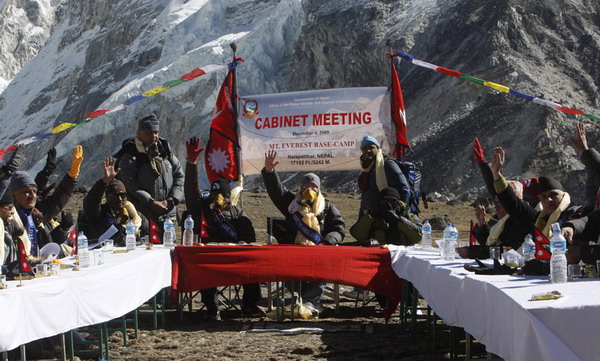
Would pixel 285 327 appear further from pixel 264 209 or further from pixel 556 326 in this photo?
pixel 264 209

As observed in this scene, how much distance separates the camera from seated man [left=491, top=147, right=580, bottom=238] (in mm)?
6582

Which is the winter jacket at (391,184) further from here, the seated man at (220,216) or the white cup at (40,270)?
the white cup at (40,270)

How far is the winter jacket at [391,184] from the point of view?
30.1ft

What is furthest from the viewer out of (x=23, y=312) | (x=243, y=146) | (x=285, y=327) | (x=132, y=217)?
(x=243, y=146)

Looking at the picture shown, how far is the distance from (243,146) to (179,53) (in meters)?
54.4

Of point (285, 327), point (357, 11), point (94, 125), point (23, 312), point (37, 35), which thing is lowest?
point (285, 327)

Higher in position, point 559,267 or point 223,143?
point 223,143

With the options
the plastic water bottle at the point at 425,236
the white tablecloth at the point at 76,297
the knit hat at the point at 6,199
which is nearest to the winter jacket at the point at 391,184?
the plastic water bottle at the point at 425,236

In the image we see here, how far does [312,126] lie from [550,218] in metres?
5.37

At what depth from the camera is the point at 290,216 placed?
9.23 meters

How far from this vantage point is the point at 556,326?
3.77 m

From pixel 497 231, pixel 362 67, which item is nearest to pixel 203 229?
pixel 497 231

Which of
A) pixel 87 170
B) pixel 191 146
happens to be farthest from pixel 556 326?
pixel 87 170

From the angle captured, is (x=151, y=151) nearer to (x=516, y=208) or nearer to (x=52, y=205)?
(x=52, y=205)
